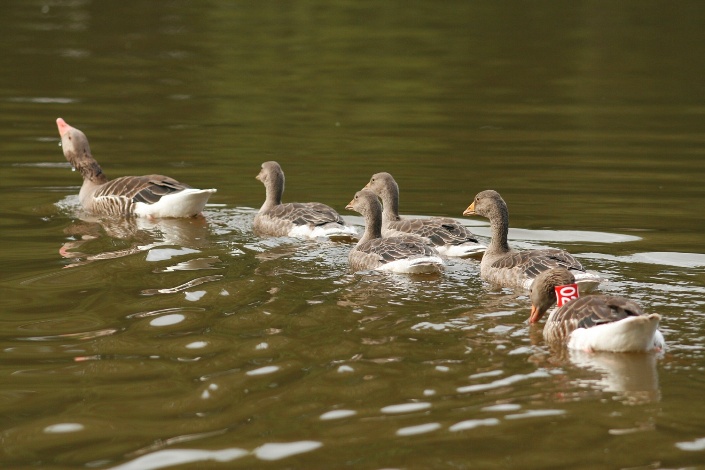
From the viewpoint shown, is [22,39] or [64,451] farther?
[22,39]

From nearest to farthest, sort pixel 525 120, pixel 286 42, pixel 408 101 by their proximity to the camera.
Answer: pixel 525 120 → pixel 408 101 → pixel 286 42

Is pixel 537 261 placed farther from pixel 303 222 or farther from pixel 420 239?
pixel 303 222

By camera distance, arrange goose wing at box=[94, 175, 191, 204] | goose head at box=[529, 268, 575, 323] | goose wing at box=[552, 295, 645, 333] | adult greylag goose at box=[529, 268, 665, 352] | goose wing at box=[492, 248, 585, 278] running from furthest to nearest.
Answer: goose wing at box=[94, 175, 191, 204], goose wing at box=[492, 248, 585, 278], goose head at box=[529, 268, 575, 323], goose wing at box=[552, 295, 645, 333], adult greylag goose at box=[529, 268, 665, 352]

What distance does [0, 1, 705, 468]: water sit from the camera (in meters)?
8.20

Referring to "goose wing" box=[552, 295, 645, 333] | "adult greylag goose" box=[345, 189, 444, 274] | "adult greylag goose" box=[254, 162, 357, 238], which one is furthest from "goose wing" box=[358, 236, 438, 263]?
"goose wing" box=[552, 295, 645, 333]

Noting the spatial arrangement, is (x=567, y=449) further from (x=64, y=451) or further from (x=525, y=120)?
(x=525, y=120)

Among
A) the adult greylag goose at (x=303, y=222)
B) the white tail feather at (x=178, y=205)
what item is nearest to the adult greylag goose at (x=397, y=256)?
the adult greylag goose at (x=303, y=222)

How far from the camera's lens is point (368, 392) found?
29.0ft

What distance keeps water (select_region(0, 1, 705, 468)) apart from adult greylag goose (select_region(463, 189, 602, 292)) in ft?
1.06

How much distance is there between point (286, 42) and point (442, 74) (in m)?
7.52

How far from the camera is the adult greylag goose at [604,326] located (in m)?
9.62

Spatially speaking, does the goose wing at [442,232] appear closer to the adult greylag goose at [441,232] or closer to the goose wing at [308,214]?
the adult greylag goose at [441,232]

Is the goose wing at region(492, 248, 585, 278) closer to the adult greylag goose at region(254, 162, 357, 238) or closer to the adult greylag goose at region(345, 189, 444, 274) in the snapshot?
the adult greylag goose at region(345, 189, 444, 274)

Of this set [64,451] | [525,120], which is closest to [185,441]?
[64,451]
